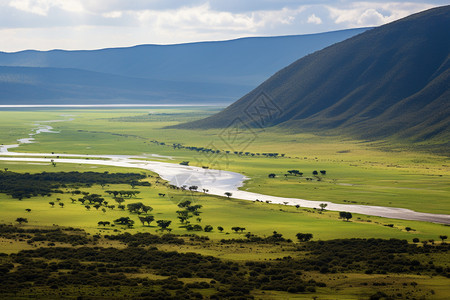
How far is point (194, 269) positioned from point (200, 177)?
61.8 metres

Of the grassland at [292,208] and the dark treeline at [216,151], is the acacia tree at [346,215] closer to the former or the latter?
the grassland at [292,208]

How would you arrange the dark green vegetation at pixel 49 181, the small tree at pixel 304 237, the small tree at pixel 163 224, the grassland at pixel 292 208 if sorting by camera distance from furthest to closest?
1. the dark green vegetation at pixel 49 181
2. the small tree at pixel 163 224
3. the small tree at pixel 304 237
4. the grassland at pixel 292 208

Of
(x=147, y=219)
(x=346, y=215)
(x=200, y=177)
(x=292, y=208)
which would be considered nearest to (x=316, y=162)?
(x=200, y=177)

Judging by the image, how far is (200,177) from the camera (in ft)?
359

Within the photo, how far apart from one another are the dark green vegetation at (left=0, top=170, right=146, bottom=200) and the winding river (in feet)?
27.3

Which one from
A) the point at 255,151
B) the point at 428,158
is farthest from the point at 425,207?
the point at 255,151

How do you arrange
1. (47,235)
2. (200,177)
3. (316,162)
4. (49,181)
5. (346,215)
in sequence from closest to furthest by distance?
(47,235)
(346,215)
(49,181)
(200,177)
(316,162)

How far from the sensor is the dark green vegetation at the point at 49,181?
89750mm

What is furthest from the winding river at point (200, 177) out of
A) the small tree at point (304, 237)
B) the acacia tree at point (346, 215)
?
the small tree at point (304, 237)

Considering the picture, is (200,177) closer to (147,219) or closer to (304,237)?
(147,219)

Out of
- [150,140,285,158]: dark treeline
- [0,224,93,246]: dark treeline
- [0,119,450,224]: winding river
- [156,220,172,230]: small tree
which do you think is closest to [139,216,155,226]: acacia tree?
[156,220,172,230]: small tree

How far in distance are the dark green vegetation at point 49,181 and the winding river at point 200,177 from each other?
27.3 feet

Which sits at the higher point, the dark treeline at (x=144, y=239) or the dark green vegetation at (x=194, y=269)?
the dark treeline at (x=144, y=239)

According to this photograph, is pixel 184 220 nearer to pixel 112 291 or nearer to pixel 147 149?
pixel 112 291
